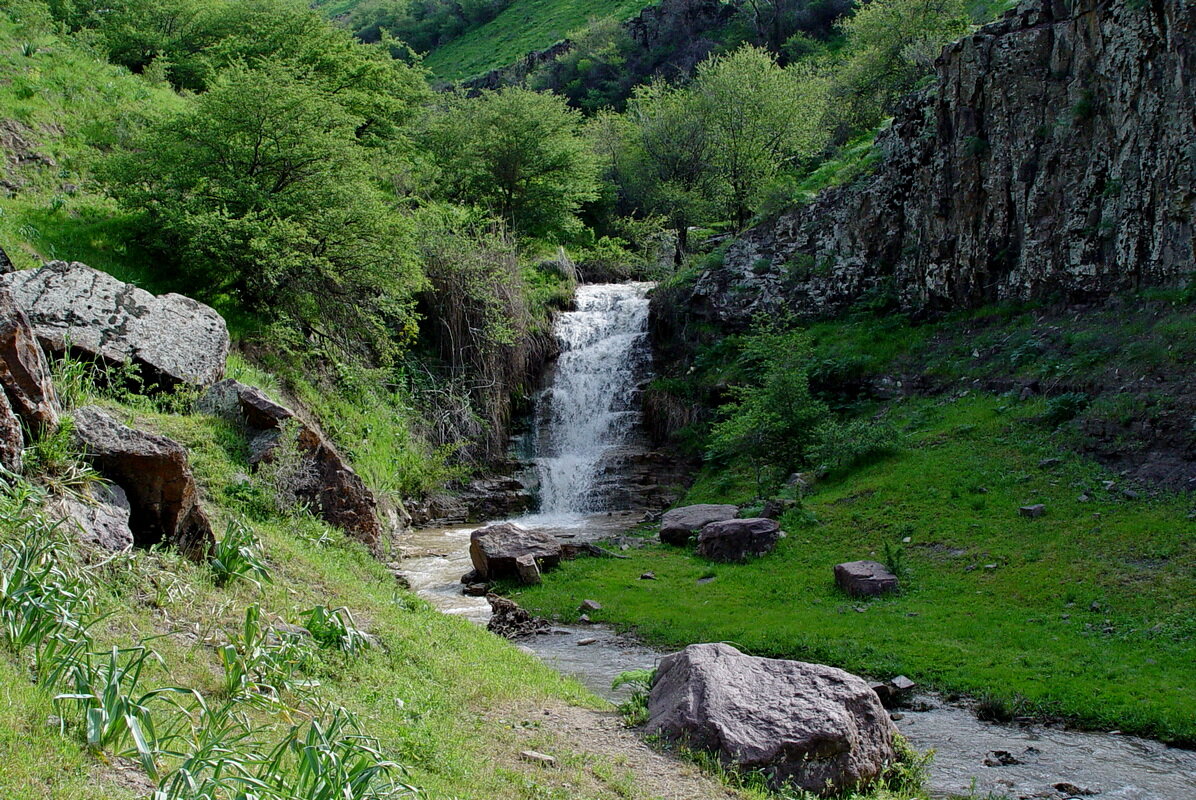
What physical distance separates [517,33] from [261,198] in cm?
7773

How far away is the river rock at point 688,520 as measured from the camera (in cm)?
1772

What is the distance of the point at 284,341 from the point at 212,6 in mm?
20404

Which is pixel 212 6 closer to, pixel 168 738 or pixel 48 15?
pixel 48 15

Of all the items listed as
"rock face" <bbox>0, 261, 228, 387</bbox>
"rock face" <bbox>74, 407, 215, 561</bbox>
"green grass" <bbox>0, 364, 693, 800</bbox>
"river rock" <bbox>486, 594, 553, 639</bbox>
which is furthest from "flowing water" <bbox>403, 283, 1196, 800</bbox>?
"rock face" <bbox>0, 261, 228, 387</bbox>

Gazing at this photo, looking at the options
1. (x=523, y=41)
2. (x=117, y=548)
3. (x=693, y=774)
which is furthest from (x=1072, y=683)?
(x=523, y=41)

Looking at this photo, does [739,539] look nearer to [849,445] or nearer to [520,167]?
[849,445]

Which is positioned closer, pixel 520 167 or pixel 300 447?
pixel 300 447

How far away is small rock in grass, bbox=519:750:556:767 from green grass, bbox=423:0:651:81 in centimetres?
8010

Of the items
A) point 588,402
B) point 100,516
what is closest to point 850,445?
point 588,402

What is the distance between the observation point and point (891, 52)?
1382 inches

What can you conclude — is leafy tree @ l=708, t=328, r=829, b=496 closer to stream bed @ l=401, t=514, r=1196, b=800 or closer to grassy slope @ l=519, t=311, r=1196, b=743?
grassy slope @ l=519, t=311, r=1196, b=743

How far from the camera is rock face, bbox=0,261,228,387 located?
38.5 ft

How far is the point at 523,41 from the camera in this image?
84000mm

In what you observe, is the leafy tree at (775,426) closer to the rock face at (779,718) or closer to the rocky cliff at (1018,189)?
the rocky cliff at (1018,189)
